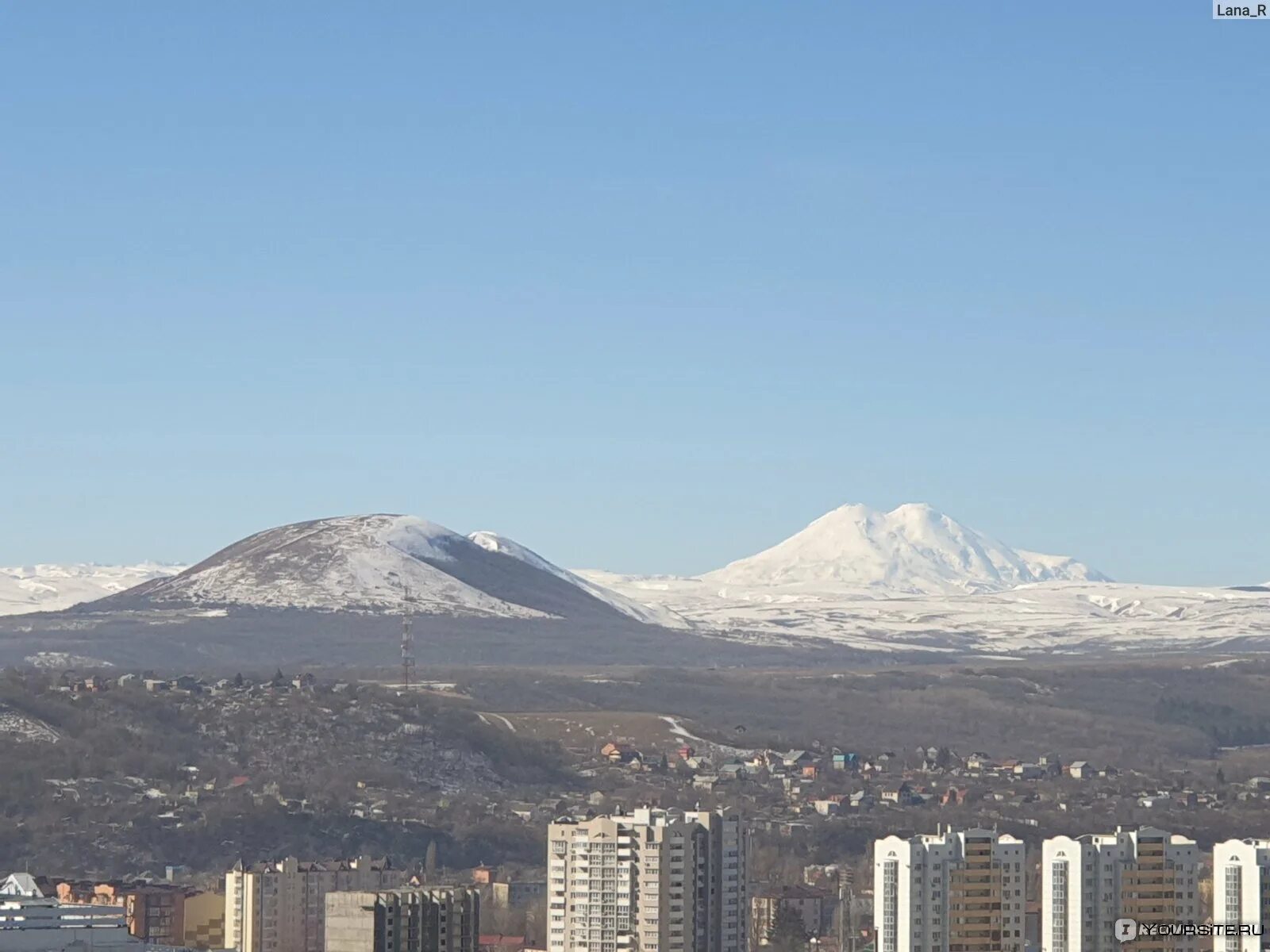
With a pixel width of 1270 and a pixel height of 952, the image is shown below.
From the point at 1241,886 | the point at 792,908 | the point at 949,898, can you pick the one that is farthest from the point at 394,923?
the point at 792,908

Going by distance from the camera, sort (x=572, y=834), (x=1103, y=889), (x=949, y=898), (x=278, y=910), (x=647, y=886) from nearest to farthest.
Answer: (x=1103, y=889) → (x=949, y=898) → (x=647, y=886) → (x=572, y=834) → (x=278, y=910)

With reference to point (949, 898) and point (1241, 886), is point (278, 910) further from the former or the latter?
point (1241, 886)

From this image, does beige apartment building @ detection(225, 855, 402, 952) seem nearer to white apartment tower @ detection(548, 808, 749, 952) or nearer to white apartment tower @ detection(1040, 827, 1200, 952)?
white apartment tower @ detection(548, 808, 749, 952)

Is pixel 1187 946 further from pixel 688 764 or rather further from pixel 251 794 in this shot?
pixel 688 764

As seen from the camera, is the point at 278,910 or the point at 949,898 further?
the point at 278,910

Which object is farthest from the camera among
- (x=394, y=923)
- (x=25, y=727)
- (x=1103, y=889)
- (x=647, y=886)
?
(x=25, y=727)

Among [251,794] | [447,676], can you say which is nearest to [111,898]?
[251,794]
